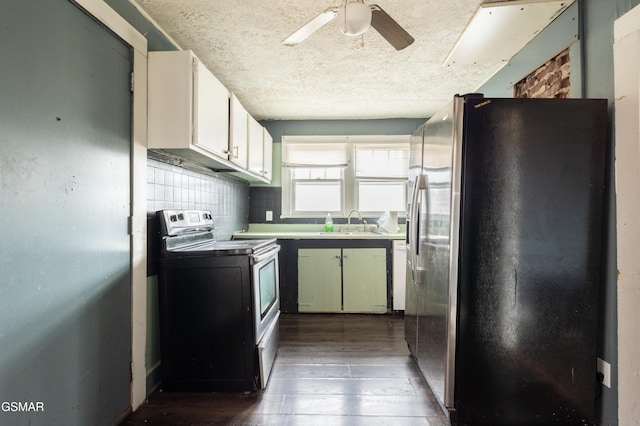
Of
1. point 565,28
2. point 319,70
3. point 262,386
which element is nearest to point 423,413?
point 262,386

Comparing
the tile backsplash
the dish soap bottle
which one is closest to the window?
the dish soap bottle

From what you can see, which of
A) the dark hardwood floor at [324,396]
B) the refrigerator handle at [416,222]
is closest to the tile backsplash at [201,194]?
the dark hardwood floor at [324,396]

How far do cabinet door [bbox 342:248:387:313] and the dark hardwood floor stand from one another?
0.69m

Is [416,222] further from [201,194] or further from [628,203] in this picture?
[201,194]

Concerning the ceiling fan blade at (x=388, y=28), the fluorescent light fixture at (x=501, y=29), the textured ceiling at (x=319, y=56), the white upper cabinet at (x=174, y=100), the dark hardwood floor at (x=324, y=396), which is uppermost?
the textured ceiling at (x=319, y=56)

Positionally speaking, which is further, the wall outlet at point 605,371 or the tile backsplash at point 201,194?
the tile backsplash at point 201,194

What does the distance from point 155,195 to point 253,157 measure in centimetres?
120

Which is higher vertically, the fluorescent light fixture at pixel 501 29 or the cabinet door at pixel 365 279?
the fluorescent light fixture at pixel 501 29

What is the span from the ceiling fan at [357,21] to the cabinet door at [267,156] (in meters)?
1.91

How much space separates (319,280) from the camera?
11.0 ft

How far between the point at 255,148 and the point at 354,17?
6.20 ft

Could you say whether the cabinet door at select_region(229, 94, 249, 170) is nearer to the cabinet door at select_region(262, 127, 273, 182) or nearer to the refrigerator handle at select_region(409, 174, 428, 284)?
the cabinet door at select_region(262, 127, 273, 182)

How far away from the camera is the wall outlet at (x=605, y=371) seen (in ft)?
4.90

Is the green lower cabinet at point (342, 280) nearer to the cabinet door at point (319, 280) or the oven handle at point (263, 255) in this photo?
the cabinet door at point (319, 280)
